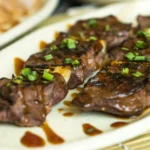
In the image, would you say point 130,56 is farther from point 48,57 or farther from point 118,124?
point 118,124

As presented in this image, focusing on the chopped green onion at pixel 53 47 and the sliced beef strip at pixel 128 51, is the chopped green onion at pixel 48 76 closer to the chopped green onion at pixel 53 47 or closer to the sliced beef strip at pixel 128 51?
the chopped green onion at pixel 53 47

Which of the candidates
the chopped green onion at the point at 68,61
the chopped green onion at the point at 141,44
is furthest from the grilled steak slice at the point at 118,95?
the chopped green onion at the point at 141,44

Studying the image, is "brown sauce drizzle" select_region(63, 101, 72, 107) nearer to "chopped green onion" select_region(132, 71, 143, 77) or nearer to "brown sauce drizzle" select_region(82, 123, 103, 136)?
"brown sauce drizzle" select_region(82, 123, 103, 136)

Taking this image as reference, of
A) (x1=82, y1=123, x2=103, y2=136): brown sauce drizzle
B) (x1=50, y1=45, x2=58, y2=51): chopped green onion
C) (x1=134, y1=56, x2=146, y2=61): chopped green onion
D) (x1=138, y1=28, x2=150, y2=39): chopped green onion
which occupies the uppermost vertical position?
(x1=138, y1=28, x2=150, y2=39): chopped green onion

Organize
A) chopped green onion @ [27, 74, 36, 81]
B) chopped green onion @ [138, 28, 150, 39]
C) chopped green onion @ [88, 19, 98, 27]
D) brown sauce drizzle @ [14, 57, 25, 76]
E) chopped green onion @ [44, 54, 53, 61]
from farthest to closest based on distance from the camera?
chopped green onion @ [88, 19, 98, 27] < chopped green onion @ [138, 28, 150, 39] < brown sauce drizzle @ [14, 57, 25, 76] < chopped green onion @ [44, 54, 53, 61] < chopped green onion @ [27, 74, 36, 81]

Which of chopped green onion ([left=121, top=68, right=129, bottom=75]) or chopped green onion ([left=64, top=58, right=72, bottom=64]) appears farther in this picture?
chopped green onion ([left=64, top=58, right=72, bottom=64])

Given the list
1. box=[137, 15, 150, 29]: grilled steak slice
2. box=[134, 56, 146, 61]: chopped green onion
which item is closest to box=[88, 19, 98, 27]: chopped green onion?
box=[137, 15, 150, 29]: grilled steak slice
